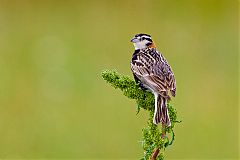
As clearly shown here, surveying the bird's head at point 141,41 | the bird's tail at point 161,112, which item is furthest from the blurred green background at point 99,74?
the bird's tail at point 161,112

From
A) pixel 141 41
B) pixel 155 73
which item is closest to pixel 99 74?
pixel 141 41

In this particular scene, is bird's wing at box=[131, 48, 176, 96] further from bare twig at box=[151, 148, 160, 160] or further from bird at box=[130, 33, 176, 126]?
bare twig at box=[151, 148, 160, 160]

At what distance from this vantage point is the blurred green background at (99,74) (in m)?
6.67

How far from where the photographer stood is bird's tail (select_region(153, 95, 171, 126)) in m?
2.95

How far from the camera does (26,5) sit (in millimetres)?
8953

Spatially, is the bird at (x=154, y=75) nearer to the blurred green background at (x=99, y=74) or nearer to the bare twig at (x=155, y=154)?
the bare twig at (x=155, y=154)

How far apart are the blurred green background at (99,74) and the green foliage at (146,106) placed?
312 centimetres

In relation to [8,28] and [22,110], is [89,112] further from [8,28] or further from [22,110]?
[8,28]

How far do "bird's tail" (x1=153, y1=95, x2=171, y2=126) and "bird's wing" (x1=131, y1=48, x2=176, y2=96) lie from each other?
0.20 metres

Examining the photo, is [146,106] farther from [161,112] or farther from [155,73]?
[155,73]

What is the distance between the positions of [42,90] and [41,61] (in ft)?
1.31

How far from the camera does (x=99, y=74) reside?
283 inches

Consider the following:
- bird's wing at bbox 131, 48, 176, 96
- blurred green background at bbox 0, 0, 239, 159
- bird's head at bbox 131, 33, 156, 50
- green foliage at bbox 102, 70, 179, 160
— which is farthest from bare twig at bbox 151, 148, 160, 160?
blurred green background at bbox 0, 0, 239, 159

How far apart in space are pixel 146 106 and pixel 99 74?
4063 millimetres
